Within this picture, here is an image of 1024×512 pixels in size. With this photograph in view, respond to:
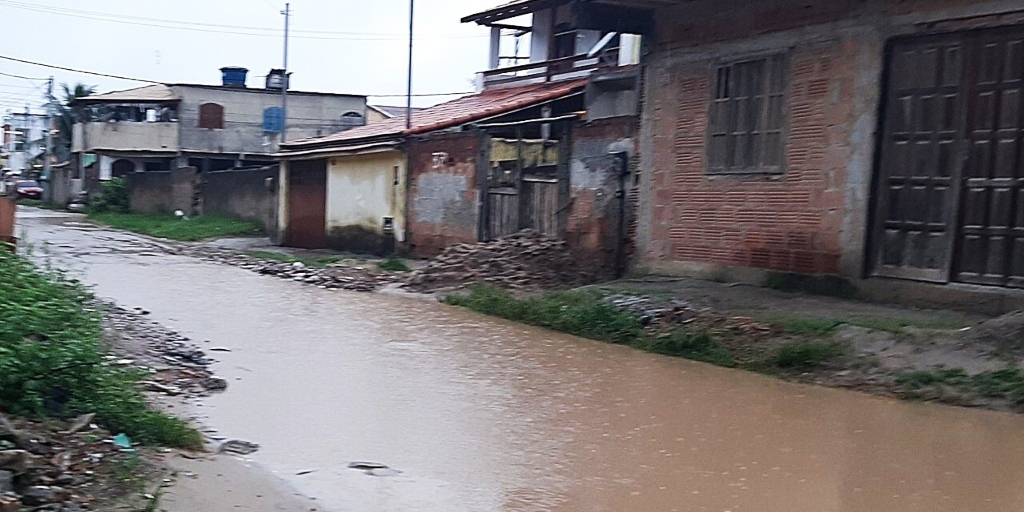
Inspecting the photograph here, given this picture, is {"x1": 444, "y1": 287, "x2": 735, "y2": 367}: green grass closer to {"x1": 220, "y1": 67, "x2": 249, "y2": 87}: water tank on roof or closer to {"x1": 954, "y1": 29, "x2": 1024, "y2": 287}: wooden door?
{"x1": 954, "y1": 29, "x2": 1024, "y2": 287}: wooden door

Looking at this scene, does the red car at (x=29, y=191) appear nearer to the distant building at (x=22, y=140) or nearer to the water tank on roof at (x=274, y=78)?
the distant building at (x=22, y=140)

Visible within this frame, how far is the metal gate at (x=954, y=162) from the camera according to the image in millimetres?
9109

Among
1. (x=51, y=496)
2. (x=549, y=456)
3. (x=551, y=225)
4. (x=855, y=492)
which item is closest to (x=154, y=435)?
(x=51, y=496)

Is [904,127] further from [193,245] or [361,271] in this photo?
[193,245]

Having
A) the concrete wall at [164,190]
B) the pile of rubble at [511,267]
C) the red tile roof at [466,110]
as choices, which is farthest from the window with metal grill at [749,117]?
the concrete wall at [164,190]

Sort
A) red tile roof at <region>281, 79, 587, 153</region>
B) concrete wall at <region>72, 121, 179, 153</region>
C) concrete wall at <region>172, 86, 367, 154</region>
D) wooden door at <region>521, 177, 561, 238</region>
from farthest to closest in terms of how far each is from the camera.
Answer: concrete wall at <region>72, 121, 179, 153</region> → concrete wall at <region>172, 86, 367, 154</region> → red tile roof at <region>281, 79, 587, 153</region> → wooden door at <region>521, 177, 561, 238</region>

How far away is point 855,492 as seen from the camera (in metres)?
5.38

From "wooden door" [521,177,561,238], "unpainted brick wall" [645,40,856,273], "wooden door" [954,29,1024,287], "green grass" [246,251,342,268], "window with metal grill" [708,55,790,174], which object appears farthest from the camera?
"green grass" [246,251,342,268]

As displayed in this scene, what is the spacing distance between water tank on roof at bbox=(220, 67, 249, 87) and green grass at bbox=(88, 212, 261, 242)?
1057 cm

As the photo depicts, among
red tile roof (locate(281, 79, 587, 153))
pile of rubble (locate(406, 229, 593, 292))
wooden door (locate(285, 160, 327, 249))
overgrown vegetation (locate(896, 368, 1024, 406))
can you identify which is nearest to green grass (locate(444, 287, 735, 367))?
pile of rubble (locate(406, 229, 593, 292))

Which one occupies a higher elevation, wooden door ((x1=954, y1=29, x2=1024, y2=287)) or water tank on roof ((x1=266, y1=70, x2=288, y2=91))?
water tank on roof ((x1=266, y1=70, x2=288, y2=91))

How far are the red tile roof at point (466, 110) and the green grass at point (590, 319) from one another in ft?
21.0

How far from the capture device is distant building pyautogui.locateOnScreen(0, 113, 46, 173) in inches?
2989

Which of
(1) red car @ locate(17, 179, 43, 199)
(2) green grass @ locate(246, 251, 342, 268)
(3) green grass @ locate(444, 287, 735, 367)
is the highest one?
(3) green grass @ locate(444, 287, 735, 367)
